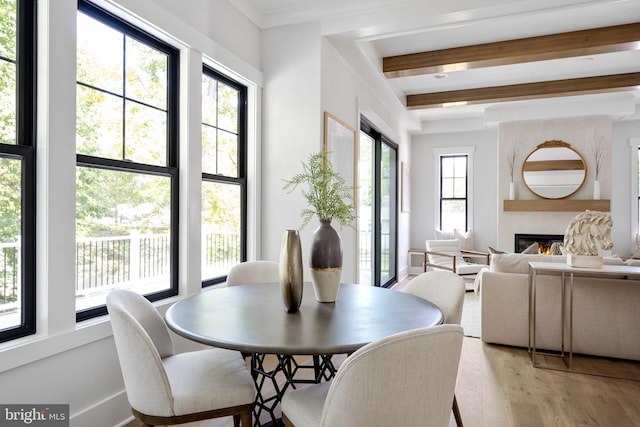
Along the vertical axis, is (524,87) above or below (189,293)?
above

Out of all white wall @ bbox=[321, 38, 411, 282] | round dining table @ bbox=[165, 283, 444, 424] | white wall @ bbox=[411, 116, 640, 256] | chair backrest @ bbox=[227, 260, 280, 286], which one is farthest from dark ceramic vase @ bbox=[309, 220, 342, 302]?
white wall @ bbox=[411, 116, 640, 256]

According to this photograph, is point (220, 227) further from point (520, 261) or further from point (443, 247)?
point (443, 247)

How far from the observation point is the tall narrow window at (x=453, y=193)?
760 cm

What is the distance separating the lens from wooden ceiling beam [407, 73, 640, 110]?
5.12 m

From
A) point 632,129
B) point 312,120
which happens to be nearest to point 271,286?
point 312,120

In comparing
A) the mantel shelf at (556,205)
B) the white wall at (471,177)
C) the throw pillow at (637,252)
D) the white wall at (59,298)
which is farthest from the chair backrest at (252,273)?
the throw pillow at (637,252)

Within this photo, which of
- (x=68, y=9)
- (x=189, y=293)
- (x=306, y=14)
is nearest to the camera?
(x=68, y=9)

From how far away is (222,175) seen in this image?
3133 millimetres

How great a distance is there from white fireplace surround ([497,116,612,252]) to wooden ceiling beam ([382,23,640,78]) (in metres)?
2.74

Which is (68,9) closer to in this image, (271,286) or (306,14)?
(271,286)

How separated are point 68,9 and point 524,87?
5.52m

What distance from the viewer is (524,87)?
18.2ft

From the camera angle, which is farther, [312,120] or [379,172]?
[379,172]
